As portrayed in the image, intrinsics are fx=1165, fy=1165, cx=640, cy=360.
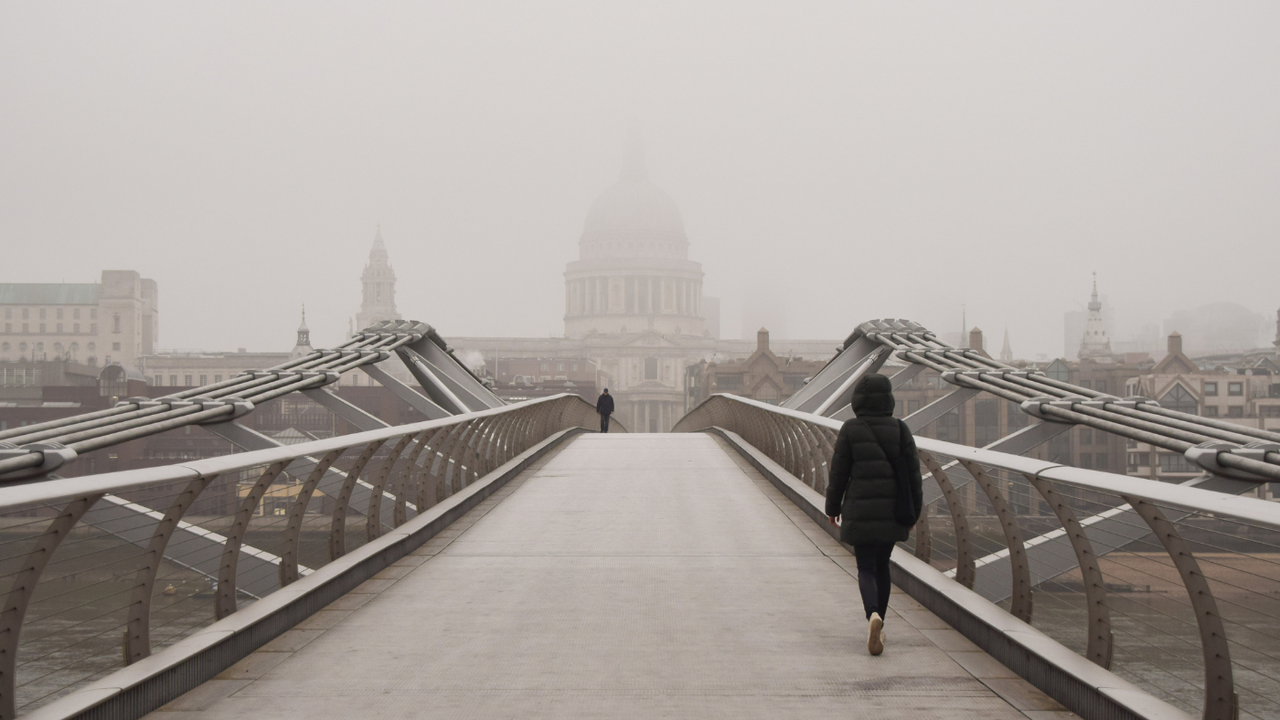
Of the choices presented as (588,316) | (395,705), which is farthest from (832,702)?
(588,316)

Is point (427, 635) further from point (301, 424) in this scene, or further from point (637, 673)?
point (301, 424)

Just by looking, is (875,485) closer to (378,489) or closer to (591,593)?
(591,593)

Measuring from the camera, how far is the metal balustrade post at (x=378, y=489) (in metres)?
8.38

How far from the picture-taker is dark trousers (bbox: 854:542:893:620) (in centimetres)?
616

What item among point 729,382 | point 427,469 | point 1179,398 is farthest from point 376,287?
point 427,469

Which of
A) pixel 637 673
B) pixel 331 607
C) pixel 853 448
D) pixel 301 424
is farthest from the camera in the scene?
pixel 301 424

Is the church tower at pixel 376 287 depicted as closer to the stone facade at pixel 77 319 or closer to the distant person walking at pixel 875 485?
the stone facade at pixel 77 319

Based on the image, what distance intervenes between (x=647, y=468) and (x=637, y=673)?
12369 mm

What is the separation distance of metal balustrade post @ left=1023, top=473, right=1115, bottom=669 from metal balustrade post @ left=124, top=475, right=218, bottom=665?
3.86 meters

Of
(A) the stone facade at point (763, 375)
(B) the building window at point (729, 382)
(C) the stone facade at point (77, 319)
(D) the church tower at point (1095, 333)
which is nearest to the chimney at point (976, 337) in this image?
(A) the stone facade at point (763, 375)

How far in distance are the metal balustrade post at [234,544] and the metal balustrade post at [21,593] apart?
1347 millimetres

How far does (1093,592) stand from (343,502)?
15.6 ft

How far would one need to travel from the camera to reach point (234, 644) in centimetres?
584

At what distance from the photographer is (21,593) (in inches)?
166
